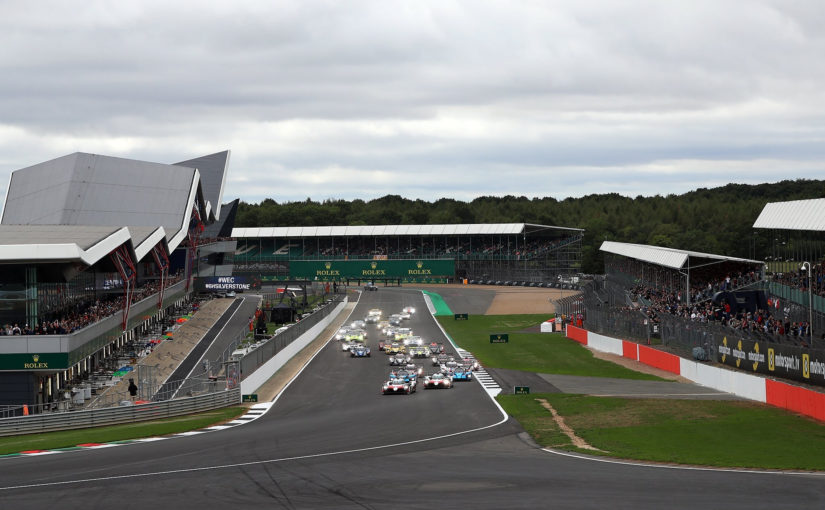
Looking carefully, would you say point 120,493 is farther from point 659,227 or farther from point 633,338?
point 659,227

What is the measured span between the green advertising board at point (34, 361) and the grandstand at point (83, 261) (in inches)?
1.8

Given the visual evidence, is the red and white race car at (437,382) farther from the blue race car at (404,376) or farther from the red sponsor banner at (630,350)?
the red sponsor banner at (630,350)

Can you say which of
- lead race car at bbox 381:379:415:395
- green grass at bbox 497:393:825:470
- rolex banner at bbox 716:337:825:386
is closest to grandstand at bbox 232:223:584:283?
lead race car at bbox 381:379:415:395

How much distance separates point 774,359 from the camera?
3609cm

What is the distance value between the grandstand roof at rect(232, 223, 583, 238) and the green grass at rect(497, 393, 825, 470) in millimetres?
111205

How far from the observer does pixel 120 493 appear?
Answer: 2117cm

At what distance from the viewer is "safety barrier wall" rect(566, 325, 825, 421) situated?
31953 mm

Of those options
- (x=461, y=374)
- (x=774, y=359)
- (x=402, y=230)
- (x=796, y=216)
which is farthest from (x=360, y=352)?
(x=402, y=230)

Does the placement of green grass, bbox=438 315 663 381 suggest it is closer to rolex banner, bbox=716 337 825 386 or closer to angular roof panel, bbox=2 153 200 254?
rolex banner, bbox=716 337 825 386

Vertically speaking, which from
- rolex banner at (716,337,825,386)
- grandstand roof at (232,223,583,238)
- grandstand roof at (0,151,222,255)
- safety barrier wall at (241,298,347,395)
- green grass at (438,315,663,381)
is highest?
grandstand roof at (0,151,222,255)

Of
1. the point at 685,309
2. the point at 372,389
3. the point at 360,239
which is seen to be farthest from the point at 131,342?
the point at 360,239

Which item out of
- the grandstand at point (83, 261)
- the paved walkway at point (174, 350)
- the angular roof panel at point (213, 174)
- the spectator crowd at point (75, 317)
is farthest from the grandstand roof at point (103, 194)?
the angular roof panel at point (213, 174)

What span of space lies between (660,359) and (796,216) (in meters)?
10.9

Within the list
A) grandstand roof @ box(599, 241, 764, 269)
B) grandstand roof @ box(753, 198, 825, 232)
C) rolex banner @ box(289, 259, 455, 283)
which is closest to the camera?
grandstand roof @ box(753, 198, 825, 232)
